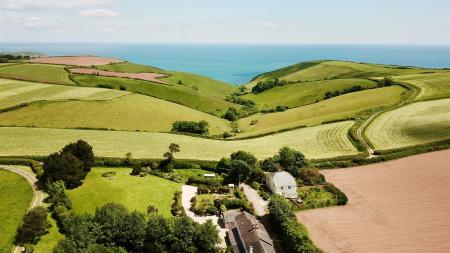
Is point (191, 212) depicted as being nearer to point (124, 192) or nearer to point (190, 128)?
point (124, 192)

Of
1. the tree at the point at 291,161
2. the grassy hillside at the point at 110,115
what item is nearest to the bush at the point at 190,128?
the grassy hillside at the point at 110,115

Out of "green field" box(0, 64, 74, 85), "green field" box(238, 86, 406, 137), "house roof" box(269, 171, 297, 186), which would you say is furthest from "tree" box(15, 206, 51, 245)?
"green field" box(0, 64, 74, 85)

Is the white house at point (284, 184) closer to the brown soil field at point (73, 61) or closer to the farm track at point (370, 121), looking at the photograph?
the farm track at point (370, 121)

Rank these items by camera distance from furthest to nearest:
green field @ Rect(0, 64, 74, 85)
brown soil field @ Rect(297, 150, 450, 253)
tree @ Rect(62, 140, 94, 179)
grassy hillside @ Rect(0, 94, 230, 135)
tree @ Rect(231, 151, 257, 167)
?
1. green field @ Rect(0, 64, 74, 85)
2. grassy hillside @ Rect(0, 94, 230, 135)
3. tree @ Rect(231, 151, 257, 167)
4. tree @ Rect(62, 140, 94, 179)
5. brown soil field @ Rect(297, 150, 450, 253)

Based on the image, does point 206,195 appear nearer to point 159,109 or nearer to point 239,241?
point 239,241

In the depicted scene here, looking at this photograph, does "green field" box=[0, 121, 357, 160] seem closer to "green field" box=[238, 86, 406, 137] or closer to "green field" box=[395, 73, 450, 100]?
"green field" box=[238, 86, 406, 137]

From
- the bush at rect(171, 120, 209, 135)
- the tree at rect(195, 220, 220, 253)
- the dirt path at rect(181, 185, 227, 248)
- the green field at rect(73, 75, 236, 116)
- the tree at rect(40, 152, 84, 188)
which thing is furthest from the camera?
the green field at rect(73, 75, 236, 116)

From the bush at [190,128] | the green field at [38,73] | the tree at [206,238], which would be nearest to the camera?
the tree at [206,238]
